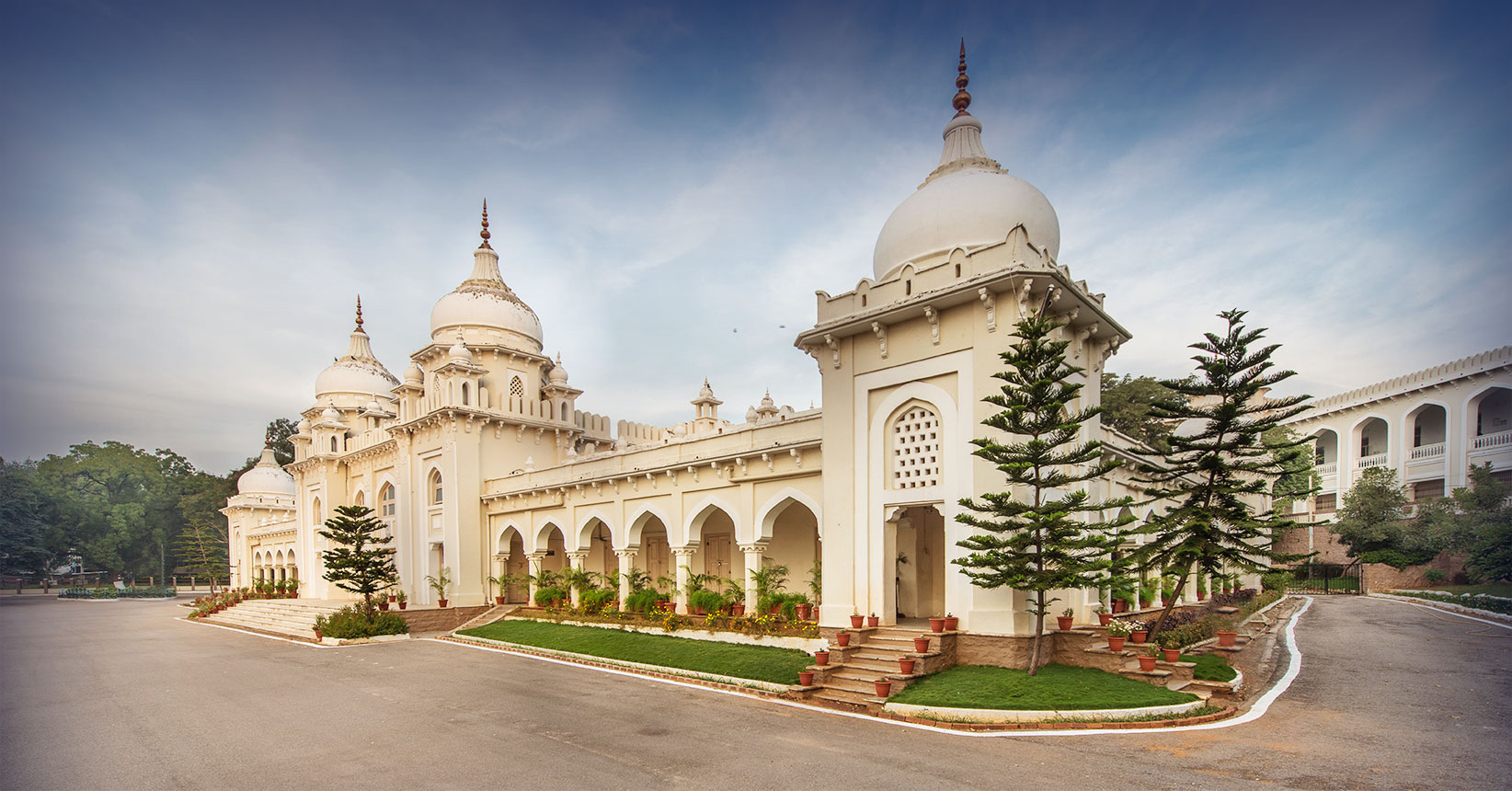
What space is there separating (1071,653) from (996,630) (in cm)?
113

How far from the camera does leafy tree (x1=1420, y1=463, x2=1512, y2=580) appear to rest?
18.8 meters

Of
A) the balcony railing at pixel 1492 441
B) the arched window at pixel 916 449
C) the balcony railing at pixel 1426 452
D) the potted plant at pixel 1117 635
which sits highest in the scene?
the arched window at pixel 916 449

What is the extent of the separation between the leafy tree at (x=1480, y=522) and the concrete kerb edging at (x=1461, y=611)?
4.42 ft

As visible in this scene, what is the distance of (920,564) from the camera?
14.5 metres

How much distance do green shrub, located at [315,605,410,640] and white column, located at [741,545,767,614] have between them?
10.8 metres

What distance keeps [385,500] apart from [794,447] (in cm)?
1997

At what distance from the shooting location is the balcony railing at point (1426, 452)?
91.0 ft

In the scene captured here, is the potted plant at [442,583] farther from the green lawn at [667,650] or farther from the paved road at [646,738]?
the paved road at [646,738]

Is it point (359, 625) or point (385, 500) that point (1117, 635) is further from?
point (385, 500)

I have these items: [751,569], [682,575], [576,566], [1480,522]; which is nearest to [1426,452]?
[1480,522]

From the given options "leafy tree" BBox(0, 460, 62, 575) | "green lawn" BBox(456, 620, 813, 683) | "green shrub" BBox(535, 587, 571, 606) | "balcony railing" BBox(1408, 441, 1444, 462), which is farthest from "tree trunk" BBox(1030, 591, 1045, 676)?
"leafy tree" BBox(0, 460, 62, 575)

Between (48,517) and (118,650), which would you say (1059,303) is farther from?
(48,517)

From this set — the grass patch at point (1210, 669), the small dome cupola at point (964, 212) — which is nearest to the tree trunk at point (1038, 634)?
the grass patch at point (1210, 669)

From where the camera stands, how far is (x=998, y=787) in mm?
6156
